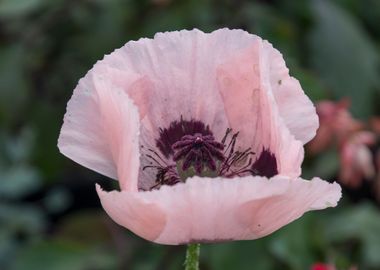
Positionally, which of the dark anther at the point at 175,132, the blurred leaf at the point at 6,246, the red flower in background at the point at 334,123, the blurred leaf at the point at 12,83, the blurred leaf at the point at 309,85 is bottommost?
the dark anther at the point at 175,132

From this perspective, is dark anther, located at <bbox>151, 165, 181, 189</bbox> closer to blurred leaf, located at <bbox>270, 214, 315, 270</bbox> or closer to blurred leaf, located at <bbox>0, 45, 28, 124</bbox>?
blurred leaf, located at <bbox>270, 214, 315, 270</bbox>

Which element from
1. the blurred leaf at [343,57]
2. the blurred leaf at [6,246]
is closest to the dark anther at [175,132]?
the blurred leaf at [343,57]

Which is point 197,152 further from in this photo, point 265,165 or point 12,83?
point 12,83

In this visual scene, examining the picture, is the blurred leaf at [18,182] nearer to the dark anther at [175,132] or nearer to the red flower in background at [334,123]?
the red flower in background at [334,123]

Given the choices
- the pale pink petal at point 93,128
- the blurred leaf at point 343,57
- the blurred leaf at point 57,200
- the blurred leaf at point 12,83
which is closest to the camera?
the pale pink petal at point 93,128

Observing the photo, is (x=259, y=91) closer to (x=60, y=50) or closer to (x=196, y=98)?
(x=196, y=98)

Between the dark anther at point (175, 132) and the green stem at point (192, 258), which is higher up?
the dark anther at point (175, 132)

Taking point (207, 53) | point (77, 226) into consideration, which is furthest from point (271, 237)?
point (207, 53)
